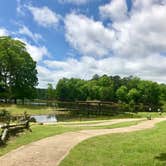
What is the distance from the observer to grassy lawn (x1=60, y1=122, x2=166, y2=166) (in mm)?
13539

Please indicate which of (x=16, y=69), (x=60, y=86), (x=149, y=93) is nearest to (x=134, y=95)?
(x=149, y=93)

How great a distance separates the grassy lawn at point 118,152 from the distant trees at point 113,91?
235 ft

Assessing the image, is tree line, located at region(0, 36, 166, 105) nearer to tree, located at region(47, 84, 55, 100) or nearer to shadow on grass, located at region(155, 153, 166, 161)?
tree, located at region(47, 84, 55, 100)

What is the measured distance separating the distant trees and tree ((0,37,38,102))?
28.2m

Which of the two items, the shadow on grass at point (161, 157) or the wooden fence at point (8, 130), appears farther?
the wooden fence at point (8, 130)

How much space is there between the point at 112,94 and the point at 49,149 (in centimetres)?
9206

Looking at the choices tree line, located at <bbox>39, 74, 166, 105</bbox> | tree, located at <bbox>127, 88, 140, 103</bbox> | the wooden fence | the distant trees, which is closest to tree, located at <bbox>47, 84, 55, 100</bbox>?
tree line, located at <bbox>39, 74, 166, 105</bbox>

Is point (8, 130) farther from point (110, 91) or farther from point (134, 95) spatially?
point (110, 91)

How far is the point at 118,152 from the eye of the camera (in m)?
15.6

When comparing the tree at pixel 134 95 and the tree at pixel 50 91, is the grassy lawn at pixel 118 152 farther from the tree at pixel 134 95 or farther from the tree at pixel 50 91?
the tree at pixel 50 91

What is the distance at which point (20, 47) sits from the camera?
2943 inches

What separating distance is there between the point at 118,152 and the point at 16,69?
199 feet

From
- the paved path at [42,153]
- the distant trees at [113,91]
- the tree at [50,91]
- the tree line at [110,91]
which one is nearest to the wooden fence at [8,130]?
the paved path at [42,153]

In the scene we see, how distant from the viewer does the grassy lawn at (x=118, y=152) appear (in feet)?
44.4
